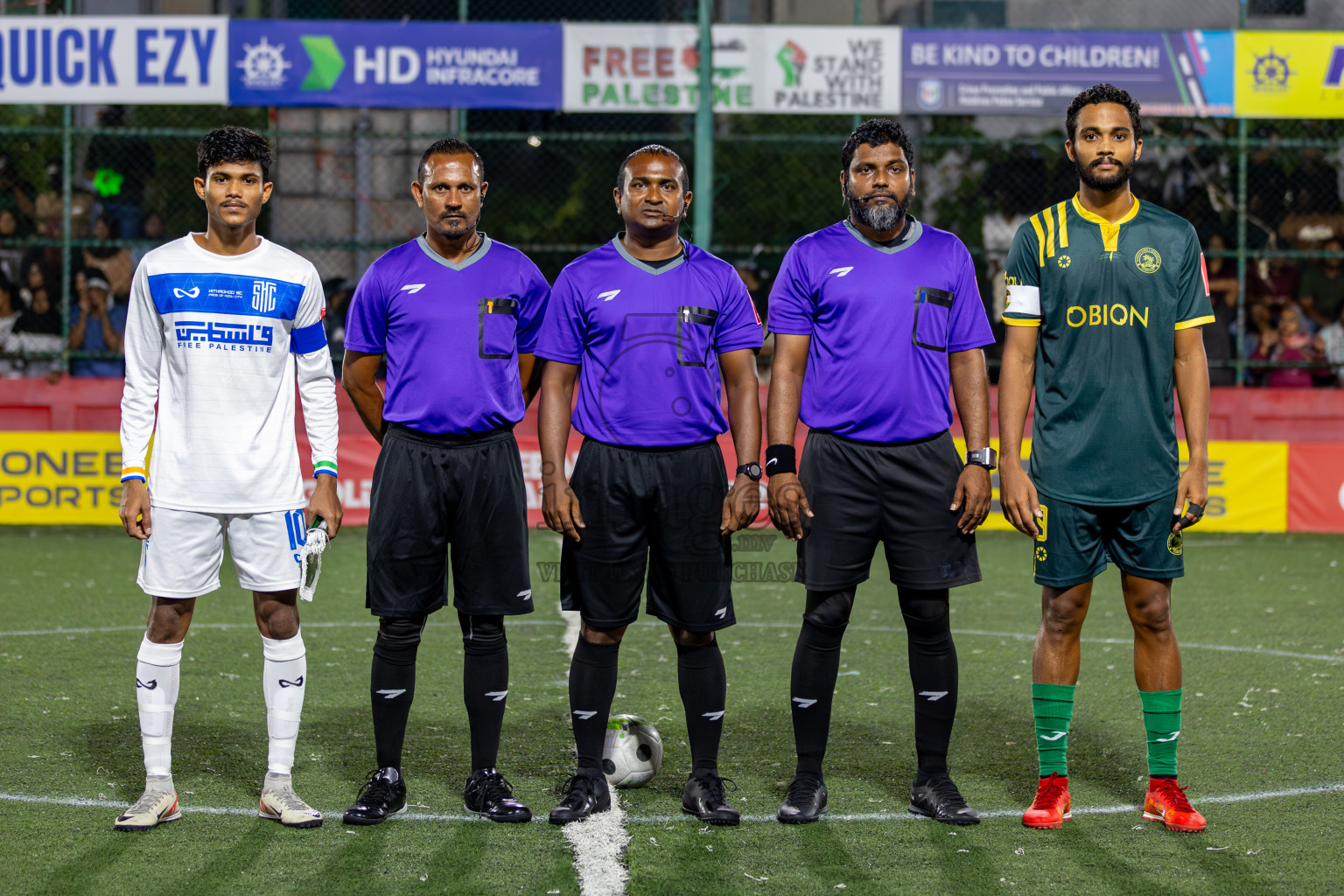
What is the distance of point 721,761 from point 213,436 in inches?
87.5

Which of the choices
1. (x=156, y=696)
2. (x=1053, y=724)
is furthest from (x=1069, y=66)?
(x=156, y=696)

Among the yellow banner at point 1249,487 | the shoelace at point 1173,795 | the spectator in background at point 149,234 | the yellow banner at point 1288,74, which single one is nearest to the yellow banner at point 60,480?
the spectator in background at point 149,234

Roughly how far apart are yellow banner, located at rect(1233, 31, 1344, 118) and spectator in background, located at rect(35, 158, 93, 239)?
11.6 metres

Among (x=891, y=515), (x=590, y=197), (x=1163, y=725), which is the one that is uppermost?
(x=590, y=197)

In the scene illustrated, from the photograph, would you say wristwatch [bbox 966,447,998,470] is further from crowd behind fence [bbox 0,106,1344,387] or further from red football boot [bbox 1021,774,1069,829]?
crowd behind fence [bbox 0,106,1344,387]

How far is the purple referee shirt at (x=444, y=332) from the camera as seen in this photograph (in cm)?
471

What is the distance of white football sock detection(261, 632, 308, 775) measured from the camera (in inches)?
187

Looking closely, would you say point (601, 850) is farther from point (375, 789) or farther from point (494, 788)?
point (375, 789)

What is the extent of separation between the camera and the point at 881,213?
4.72 metres

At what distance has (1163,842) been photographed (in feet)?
15.0

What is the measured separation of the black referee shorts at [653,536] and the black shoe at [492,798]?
2.02ft

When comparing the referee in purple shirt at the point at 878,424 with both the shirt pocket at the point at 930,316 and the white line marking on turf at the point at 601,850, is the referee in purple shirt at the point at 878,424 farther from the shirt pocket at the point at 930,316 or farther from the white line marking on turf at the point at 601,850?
the white line marking on turf at the point at 601,850

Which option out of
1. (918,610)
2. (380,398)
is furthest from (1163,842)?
(380,398)

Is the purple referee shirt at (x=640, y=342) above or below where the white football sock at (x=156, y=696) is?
above
